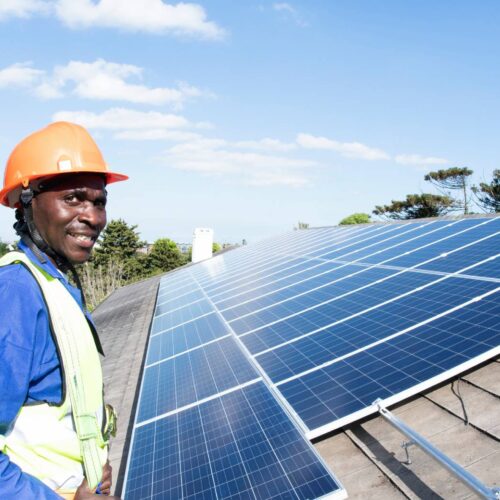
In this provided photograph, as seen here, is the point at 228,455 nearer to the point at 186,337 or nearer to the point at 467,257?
the point at 186,337

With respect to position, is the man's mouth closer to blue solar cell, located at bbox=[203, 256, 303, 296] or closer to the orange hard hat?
the orange hard hat

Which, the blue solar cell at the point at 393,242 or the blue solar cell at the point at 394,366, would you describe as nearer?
the blue solar cell at the point at 394,366

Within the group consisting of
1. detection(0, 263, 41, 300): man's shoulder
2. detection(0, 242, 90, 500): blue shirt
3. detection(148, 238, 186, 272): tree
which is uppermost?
detection(0, 263, 41, 300): man's shoulder

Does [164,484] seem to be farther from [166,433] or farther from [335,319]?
[335,319]

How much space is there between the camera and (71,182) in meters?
2.43

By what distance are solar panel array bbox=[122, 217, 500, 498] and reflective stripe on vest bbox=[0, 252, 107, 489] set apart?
1.69 meters

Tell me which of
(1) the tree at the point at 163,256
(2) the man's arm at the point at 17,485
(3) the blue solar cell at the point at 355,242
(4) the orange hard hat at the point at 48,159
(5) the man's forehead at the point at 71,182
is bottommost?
Result: (1) the tree at the point at 163,256

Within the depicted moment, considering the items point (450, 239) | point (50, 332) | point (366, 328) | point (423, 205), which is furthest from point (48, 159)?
point (423, 205)

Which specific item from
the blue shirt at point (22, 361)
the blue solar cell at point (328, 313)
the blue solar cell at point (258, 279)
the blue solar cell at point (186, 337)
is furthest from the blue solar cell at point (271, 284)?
the blue shirt at point (22, 361)

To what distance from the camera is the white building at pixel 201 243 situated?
3328 cm

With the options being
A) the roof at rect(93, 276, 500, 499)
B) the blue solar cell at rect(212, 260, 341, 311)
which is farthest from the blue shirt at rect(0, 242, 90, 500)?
the blue solar cell at rect(212, 260, 341, 311)

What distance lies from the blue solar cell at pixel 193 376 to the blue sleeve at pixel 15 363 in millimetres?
3717

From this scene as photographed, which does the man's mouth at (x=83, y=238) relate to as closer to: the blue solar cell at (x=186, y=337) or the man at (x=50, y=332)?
the man at (x=50, y=332)

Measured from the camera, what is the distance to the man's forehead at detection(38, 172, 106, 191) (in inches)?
93.5
